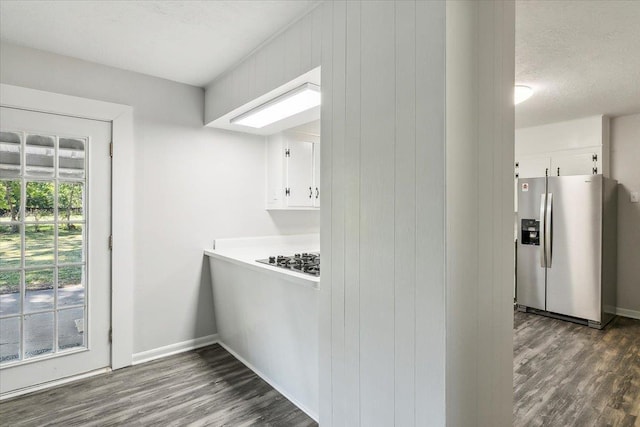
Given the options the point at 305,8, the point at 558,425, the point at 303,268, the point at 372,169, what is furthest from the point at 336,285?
the point at 558,425

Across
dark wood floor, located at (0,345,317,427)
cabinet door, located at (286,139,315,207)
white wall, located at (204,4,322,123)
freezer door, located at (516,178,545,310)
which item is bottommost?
dark wood floor, located at (0,345,317,427)

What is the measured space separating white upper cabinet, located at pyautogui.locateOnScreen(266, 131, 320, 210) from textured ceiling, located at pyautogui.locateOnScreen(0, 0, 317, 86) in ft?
3.40

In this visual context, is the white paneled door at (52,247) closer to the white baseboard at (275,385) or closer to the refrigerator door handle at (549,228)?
the white baseboard at (275,385)

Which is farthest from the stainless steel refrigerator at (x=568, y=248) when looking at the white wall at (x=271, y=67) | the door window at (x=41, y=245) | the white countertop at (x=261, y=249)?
the door window at (x=41, y=245)

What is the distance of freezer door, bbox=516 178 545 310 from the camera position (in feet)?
14.0

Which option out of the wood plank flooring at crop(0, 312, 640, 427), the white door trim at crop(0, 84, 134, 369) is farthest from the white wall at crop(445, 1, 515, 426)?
the white door trim at crop(0, 84, 134, 369)

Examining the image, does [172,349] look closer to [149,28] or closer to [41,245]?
[41,245]

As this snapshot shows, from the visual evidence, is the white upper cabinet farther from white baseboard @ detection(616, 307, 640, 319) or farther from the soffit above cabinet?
white baseboard @ detection(616, 307, 640, 319)

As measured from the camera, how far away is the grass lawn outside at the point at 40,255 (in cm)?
240

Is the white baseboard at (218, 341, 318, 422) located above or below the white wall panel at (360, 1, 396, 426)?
below

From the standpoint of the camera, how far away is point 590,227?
3.86m

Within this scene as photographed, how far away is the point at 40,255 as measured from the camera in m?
2.52

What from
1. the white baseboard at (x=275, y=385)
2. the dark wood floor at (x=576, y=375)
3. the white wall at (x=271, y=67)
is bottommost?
the dark wood floor at (x=576, y=375)

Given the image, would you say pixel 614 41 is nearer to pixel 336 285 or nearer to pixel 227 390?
pixel 336 285
